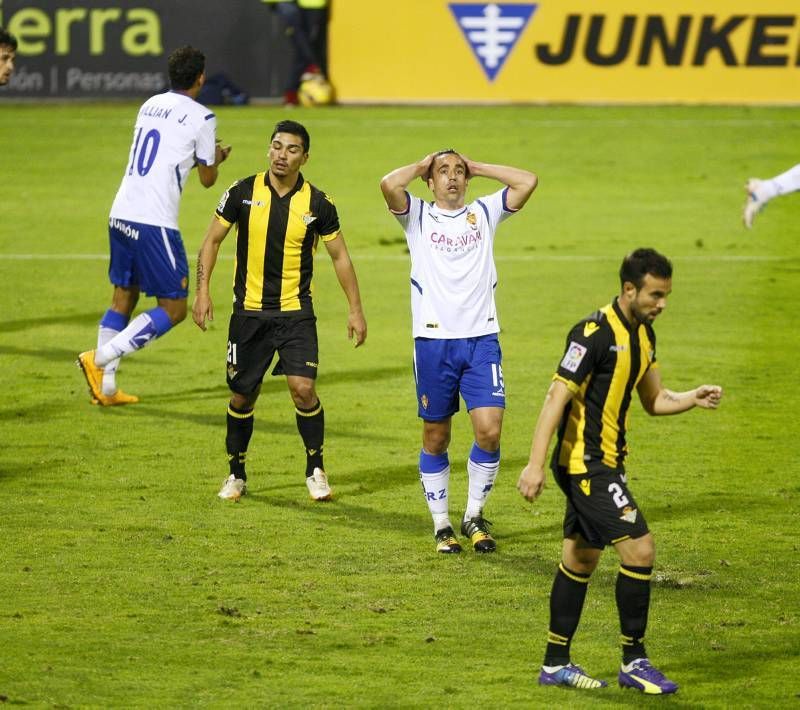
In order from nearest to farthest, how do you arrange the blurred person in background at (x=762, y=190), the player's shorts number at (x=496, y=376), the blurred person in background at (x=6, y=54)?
the blurred person in background at (x=762, y=190)
the player's shorts number at (x=496, y=376)
the blurred person in background at (x=6, y=54)

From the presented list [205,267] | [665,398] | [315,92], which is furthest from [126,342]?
[315,92]

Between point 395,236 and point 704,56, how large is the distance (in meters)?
10.8

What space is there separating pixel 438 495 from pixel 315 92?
23876 mm

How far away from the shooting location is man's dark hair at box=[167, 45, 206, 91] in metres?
12.5

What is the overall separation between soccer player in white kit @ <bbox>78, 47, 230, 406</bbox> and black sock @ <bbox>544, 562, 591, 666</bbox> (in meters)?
6.24

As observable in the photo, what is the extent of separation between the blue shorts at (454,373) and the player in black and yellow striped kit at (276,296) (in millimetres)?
1059

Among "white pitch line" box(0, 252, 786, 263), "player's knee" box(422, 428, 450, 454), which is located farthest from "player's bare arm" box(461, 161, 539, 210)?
"white pitch line" box(0, 252, 786, 263)

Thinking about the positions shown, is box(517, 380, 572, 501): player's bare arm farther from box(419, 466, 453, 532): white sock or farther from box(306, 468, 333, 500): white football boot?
box(306, 468, 333, 500): white football boot

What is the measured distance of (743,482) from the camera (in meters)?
11.2

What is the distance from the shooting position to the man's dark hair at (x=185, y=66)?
12523 millimetres

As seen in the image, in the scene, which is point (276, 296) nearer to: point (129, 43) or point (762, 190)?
point (762, 190)

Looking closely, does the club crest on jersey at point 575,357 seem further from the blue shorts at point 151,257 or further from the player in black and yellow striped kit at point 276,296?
the blue shorts at point 151,257

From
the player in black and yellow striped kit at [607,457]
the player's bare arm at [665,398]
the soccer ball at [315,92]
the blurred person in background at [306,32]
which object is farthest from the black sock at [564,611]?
the soccer ball at [315,92]

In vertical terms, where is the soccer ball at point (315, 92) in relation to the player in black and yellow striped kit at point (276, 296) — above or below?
above
